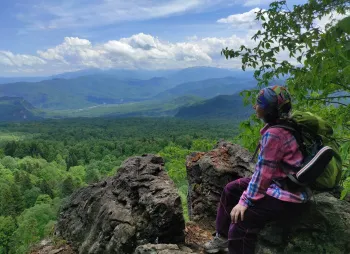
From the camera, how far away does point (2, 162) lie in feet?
378

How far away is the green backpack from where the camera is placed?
4.80 meters

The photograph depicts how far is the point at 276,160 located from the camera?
188 inches

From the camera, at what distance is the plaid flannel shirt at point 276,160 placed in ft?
15.7

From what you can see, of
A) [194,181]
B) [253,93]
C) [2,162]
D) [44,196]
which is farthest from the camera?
[2,162]

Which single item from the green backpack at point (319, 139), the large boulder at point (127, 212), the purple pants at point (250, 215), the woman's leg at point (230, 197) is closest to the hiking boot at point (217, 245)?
the woman's leg at point (230, 197)

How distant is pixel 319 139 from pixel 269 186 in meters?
1.04

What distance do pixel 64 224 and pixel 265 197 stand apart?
6467mm

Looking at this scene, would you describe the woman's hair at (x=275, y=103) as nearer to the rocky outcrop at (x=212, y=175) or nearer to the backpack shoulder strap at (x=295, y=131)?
the backpack shoulder strap at (x=295, y=131)

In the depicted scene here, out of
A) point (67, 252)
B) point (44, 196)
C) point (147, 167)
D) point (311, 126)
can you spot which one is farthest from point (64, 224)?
point (44, 196)

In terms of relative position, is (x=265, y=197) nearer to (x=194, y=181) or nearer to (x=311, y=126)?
(x=311, y=126)

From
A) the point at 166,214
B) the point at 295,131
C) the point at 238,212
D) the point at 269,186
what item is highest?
the point at 295,131

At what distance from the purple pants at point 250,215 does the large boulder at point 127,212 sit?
1487mm

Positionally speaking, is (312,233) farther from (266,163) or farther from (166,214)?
(166,214)

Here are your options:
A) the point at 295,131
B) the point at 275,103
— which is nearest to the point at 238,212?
the point at 295,131
